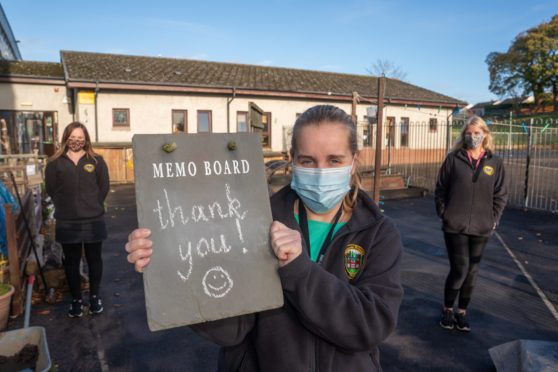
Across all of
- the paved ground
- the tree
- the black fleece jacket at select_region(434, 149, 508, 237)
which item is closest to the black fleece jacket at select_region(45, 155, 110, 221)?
the paved ground

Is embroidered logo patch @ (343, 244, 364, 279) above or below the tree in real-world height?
below

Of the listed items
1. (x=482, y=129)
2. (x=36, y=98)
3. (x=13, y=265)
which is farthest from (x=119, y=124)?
(x=482, y=129)

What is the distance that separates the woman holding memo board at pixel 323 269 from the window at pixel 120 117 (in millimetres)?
18269

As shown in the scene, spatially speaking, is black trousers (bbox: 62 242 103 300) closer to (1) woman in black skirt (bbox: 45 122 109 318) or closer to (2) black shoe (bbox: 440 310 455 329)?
(1) woman in black skirt (bbox: 45 122 109 318)

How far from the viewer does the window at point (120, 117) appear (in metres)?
18.3

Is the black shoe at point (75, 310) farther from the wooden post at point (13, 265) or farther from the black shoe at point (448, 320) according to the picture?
the black shoe at point (448, 320)

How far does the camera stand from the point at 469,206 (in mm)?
4215

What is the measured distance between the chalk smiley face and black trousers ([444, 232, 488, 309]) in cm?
346

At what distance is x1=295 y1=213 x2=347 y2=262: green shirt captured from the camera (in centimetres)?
165

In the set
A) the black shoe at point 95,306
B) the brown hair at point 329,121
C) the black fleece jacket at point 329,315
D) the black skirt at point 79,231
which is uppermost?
the brown hair at point 329,121

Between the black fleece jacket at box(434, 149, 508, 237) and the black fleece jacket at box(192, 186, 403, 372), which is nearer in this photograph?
the black fleece jacket at box(192, 186, 403, 372)

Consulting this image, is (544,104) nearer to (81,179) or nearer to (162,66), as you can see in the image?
(162,66)

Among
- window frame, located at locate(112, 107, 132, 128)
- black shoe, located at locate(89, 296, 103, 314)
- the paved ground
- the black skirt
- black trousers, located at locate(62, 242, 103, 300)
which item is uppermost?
window frame, located at locate(112, 107, 132, 128)

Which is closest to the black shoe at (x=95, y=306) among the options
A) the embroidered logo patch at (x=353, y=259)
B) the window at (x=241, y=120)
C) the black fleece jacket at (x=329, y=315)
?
the black fleece jacket at (x=329, y=315)
